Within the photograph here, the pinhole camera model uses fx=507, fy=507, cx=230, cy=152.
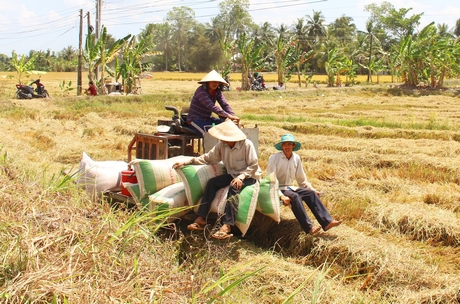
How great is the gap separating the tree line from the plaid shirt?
13.0 meters

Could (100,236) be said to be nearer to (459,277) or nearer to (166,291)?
A: (166,291)

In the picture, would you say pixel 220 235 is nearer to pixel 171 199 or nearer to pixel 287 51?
pixel 171 199

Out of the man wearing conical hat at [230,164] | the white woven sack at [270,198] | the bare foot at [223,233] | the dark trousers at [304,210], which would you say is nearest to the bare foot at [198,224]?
the man wearing conical hat at [230,164]

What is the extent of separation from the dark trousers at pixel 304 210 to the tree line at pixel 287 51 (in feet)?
49.2

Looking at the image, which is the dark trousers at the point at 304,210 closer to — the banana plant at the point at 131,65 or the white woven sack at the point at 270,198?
the white woven sack at the point at 270,198

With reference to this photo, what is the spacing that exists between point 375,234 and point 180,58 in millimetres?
57518

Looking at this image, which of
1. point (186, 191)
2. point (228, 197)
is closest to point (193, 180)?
point (186, 191)

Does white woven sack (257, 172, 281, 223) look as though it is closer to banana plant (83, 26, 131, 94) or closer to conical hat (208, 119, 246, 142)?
conical hat (208, 119, 246, 142)

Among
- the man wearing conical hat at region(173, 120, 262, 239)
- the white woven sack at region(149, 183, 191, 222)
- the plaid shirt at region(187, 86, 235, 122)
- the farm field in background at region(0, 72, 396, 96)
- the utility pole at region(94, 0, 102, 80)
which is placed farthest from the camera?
the farm field in background at region(0, 72, 396, 96)

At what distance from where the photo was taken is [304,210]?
421 cm

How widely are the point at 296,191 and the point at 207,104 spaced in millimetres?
1734

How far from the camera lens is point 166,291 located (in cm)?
278

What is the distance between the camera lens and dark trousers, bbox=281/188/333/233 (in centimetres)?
416

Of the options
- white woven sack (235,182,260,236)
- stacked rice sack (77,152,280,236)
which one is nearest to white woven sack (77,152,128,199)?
stacked rice sack (77,152,280,236)
